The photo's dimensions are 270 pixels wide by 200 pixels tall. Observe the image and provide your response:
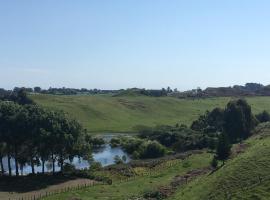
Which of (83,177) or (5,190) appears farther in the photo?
(83,177)

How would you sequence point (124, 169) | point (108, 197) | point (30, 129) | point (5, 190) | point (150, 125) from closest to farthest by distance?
point (108, 197)
point (5, 190)
point (30, 129)
point (124, 169)
point (150, 125)

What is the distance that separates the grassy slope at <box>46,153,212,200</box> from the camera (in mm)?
69188

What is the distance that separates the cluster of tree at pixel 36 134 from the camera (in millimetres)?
83750

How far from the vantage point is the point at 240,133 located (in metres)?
125

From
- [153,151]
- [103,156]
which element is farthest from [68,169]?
[103,156]

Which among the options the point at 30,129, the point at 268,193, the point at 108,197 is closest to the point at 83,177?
the point at 30,129

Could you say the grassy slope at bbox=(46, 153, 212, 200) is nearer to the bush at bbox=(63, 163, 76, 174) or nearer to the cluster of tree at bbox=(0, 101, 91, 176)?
the bush at bbox=(63, 163, 76, 174)

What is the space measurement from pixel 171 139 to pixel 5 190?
71166 mm

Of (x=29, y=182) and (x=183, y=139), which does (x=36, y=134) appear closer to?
(x=29, y=182)

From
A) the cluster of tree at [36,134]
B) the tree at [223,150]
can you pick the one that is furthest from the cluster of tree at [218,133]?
the cluster of tree at [36,134]

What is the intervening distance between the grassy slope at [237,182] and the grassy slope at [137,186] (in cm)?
698

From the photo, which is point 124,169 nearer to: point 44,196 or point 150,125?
point 44,196

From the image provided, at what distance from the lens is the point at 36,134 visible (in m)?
83.4

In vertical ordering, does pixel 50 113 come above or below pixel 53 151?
above
